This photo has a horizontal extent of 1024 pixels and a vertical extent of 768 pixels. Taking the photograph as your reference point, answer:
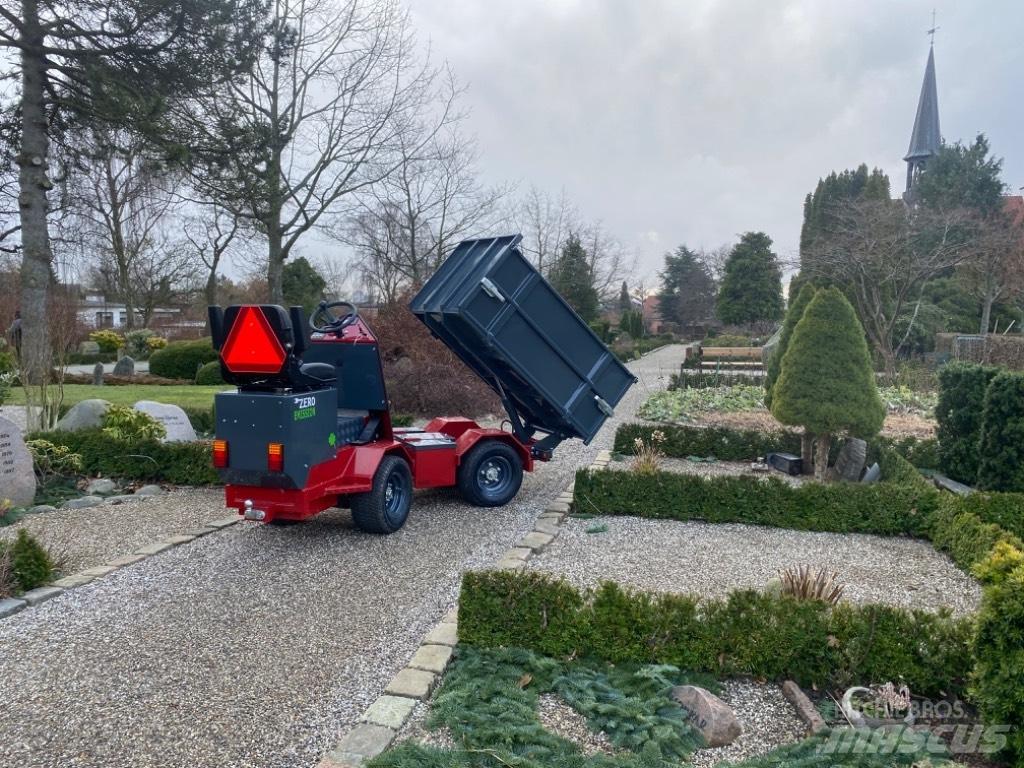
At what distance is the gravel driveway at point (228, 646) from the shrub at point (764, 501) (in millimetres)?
1153

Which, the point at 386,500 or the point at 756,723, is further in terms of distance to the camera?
the point at 386,500

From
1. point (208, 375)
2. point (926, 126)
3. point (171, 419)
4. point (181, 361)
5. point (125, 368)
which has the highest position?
point (926, 126)

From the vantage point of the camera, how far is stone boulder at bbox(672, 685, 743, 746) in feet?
9.55

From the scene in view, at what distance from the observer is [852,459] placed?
7.82 metres

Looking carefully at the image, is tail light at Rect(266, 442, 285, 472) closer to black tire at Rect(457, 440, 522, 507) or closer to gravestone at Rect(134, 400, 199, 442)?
black tire at Rect(457, 440, 522, 507)

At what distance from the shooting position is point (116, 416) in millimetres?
8055

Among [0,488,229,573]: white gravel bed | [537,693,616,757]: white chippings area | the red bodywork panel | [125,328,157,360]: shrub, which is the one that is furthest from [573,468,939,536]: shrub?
[125,328,157,360]: shrub

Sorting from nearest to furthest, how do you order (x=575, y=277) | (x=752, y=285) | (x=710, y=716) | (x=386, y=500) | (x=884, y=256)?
(x=710, y=716)
(x=386, y=500)
(x=884, y=256)
(x=575, y=277)
(x=752, y=285)

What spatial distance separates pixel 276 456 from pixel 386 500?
1.29 metres

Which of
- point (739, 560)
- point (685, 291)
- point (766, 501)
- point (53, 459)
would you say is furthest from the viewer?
point (685, 291)

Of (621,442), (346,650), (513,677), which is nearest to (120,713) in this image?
(346,650)

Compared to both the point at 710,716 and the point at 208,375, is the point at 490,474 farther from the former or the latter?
the point at 208,375

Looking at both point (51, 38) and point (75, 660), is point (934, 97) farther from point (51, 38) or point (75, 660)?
point (75, 660)

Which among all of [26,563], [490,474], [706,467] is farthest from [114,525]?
[706,467]
